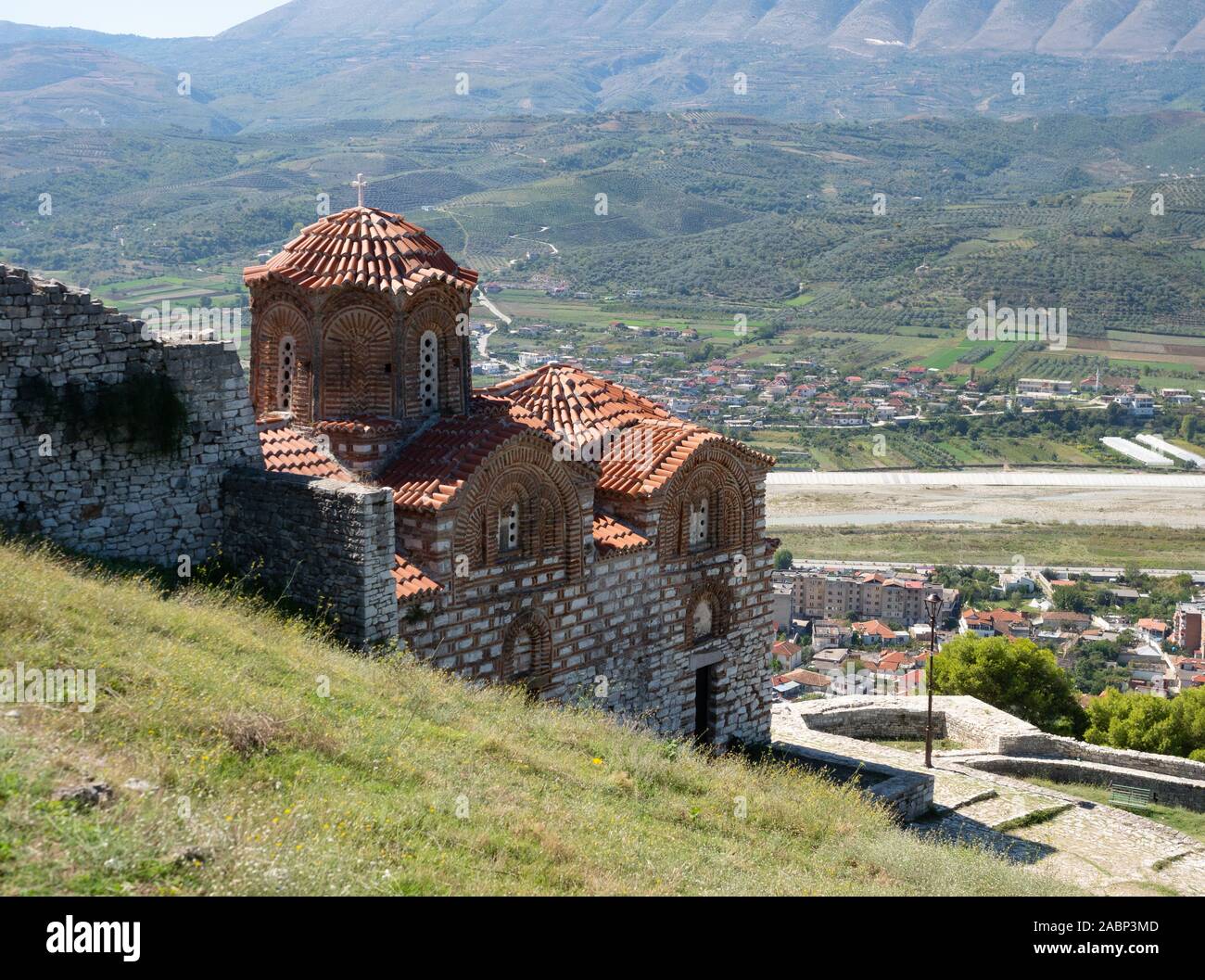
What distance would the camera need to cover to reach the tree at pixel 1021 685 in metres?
24.2

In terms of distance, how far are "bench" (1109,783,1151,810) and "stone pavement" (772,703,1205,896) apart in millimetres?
1164

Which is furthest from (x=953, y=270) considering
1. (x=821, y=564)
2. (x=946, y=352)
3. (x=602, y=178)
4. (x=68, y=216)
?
(x=68, y=216)

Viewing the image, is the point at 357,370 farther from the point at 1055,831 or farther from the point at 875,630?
the point at 875,630

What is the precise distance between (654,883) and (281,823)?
2243 millimetres

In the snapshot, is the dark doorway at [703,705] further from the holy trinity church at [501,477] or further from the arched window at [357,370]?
the arched window at [357,370]

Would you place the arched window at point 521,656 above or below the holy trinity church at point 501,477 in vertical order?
below

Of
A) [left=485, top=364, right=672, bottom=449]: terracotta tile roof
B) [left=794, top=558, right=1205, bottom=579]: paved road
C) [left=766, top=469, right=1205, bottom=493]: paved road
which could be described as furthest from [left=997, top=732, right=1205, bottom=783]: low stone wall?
[left=766, top=469, right=1205, bottom=493]: paved road

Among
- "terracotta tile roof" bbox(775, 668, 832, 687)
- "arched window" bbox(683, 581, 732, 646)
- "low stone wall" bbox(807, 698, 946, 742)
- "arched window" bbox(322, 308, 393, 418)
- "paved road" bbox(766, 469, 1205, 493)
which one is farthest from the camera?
"paved road" bbox(766, 469, 1205, 493)

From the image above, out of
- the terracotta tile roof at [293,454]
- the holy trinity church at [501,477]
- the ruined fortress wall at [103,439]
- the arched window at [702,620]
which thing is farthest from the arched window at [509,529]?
the arched window at [702,620]

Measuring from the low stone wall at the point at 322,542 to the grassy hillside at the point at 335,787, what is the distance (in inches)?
19.6

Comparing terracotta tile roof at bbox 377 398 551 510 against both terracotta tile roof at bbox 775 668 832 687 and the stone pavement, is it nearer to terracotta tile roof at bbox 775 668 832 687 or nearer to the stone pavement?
the stone pavement

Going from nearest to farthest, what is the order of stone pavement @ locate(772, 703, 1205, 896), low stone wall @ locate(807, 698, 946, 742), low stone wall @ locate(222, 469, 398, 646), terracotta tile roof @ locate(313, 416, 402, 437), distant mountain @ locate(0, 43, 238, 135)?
1. low stone wall @ locate(222, 469, 398, 646)
2. terracotta tile roof @ locate(313, 416, 402, 437)
3. stone pavement @ locate(772, 703, 1205, 896)
4. low stone wall @ locate(807, 698, 946, 742)
5. distant mountain @ locate(0, 43, 238, 135)

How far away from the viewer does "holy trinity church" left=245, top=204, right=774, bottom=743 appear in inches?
537
